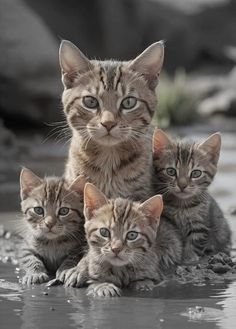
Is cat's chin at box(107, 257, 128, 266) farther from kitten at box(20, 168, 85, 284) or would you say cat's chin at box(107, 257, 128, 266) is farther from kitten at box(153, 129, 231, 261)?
kitten at box(153, 129, 231, 261)

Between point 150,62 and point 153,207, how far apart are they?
135 centimetres

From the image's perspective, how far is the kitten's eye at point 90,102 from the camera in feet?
25.6

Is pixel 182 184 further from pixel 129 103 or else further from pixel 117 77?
pixel 117 77

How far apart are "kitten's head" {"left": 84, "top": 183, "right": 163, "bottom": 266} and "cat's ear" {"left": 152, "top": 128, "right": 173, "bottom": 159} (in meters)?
1.03

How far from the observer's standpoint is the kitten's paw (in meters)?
7.20

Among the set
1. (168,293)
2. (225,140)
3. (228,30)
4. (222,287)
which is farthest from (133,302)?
(228,30)

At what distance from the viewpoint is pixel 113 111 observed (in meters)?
A: 7.69

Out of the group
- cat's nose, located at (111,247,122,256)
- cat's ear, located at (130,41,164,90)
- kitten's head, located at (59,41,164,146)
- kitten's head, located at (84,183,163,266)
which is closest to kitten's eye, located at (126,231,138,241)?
kitten's head, located at (84,183,163,266)

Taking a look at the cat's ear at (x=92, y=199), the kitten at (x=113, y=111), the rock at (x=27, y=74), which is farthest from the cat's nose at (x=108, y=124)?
the rock at (x=27, y=74)

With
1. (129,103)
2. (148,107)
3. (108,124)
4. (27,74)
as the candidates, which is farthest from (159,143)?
(27,74)

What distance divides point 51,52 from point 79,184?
1000 centimetres

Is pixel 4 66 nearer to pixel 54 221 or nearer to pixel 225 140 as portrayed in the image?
pixel 225 140

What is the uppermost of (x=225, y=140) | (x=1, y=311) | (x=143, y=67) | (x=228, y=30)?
(x=228, y=30)

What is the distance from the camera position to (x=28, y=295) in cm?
725
